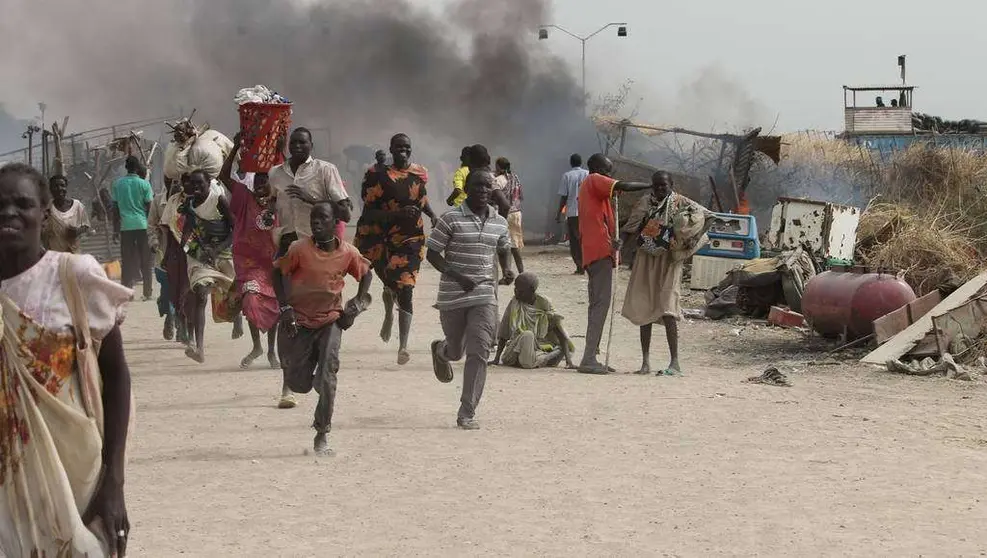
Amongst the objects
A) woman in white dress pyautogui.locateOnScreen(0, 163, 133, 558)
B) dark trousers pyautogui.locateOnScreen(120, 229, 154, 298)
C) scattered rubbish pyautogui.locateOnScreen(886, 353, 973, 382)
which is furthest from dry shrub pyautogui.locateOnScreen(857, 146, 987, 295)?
woman in white dress pyautogui.locateOnScreen(0, 163, 133, 558)

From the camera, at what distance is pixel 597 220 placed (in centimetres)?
1054

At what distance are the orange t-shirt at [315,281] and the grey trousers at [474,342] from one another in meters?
0.99

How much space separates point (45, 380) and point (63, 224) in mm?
8337

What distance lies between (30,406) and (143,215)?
43.3 feet

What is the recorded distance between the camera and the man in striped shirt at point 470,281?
7770 mm

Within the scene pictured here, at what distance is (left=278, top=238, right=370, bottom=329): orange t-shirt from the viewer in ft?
22.9

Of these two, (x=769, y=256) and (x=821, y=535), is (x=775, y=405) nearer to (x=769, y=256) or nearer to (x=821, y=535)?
(x=821, y=535)

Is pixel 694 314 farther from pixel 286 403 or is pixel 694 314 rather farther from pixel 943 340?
pixel 286 403

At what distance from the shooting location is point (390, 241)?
34.8 feet

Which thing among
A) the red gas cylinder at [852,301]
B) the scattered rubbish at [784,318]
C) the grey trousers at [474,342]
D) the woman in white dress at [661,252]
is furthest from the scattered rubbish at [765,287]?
the grey trousers at [474,342]

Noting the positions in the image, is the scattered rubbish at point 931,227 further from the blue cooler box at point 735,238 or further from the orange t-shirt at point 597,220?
the orange t-shirt at point 597,220

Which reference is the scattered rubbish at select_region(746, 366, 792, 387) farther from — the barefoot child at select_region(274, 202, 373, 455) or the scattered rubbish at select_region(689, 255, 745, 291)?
the scattered rubbish at select_region(689, 255, 745, 291)

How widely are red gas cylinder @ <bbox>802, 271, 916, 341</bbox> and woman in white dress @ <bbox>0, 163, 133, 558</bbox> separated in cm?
985

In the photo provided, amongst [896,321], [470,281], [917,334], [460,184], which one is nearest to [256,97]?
[470,281]
